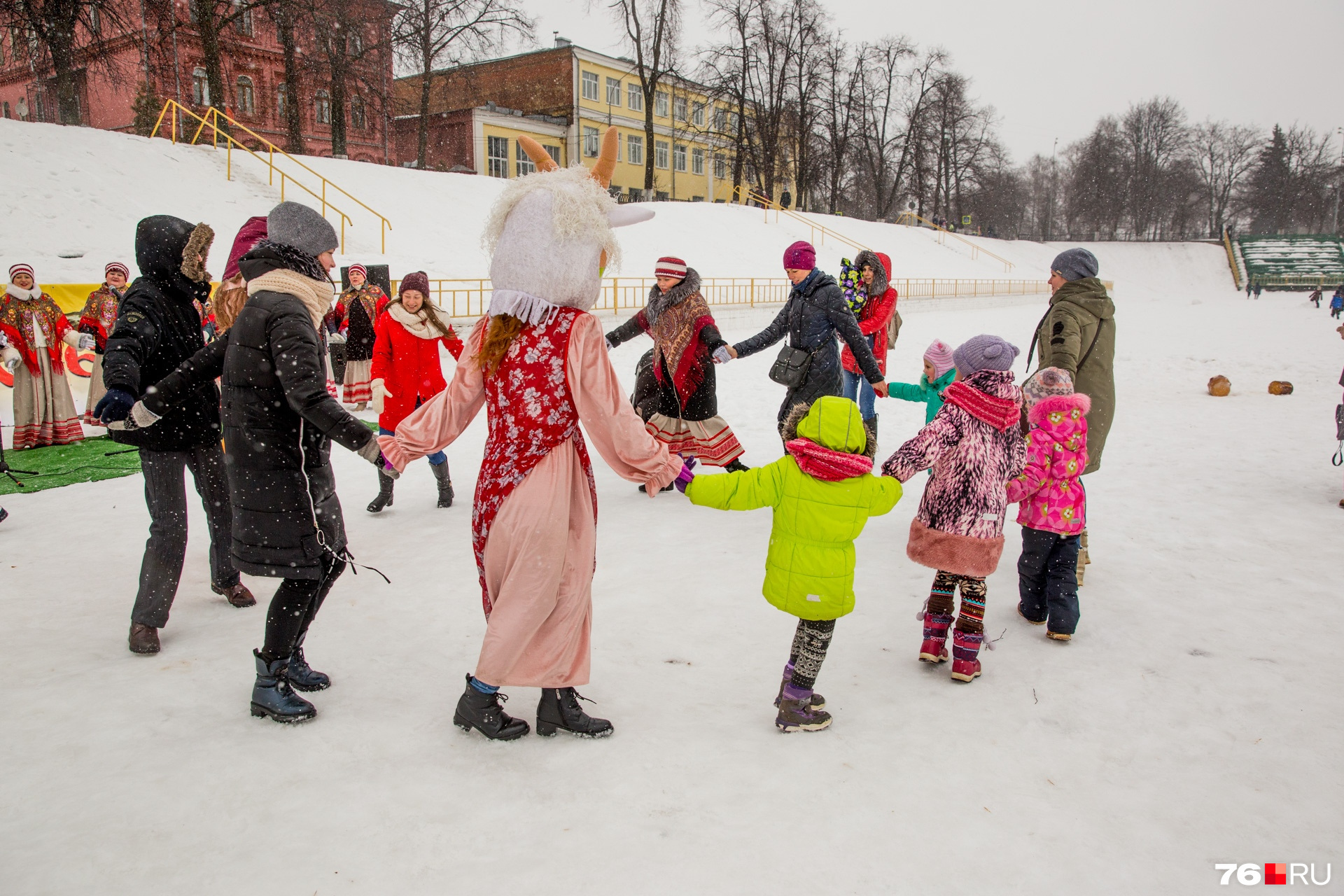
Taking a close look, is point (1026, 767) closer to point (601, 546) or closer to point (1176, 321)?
point (601, 546)

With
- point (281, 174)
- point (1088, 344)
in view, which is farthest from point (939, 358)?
point (281, 174)

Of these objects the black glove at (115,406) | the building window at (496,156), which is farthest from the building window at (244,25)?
the black glove at (115,406)

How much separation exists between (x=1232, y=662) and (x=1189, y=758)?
3.20ft

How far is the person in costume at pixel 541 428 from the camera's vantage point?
270cm

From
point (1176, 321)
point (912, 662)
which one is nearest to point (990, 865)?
point (912, 662)

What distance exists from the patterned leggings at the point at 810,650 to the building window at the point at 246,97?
4085 centimetres

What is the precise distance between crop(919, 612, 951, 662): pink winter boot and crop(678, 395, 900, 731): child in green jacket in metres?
0.88

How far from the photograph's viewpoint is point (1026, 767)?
9.09ft

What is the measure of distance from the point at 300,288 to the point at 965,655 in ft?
9.98

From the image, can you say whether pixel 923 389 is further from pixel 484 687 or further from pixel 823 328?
pixel 484 687

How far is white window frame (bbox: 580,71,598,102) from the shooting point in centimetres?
4325

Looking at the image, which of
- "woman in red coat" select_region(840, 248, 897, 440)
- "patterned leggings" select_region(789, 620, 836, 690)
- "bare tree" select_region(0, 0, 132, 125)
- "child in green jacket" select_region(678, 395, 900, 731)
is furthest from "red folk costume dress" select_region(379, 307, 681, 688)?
"bare tree" select_region(0, 0, 132, 125)

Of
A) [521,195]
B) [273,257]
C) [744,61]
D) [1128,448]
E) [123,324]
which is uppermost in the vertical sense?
[744,61]

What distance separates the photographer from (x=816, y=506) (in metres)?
2.79
